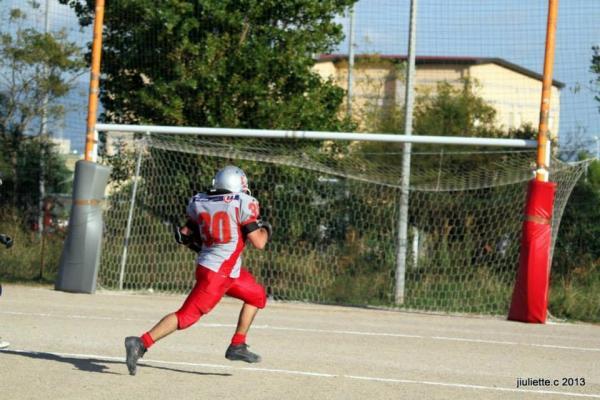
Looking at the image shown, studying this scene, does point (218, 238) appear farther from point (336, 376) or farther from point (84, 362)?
point (84, 362)

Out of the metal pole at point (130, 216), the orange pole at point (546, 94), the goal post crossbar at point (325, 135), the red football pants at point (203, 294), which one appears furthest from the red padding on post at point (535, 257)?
the red football pants at point (203, 294)

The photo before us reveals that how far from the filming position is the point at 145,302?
16.0m

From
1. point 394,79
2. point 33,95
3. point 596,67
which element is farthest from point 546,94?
point 394,79

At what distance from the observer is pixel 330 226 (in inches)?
725

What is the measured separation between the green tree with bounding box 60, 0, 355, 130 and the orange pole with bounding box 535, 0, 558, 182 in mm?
5898

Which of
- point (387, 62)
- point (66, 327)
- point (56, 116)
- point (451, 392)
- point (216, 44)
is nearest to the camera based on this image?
point (451, 392)

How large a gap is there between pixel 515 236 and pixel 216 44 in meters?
6.86

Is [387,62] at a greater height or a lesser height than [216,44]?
greater

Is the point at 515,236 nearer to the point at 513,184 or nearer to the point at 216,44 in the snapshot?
the point at 513,184

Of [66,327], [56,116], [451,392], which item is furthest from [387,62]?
[451,392]

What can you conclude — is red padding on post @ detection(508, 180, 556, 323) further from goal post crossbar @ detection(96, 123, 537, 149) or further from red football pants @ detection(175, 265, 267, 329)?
red football pants @ detection(175, 265, 267, 329)

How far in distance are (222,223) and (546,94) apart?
8002mm

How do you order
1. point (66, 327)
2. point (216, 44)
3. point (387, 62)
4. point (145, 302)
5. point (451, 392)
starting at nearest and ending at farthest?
point (451, 392) < point (66, 327) < point (145, 302) < point (216, 44) < point (387, 62)

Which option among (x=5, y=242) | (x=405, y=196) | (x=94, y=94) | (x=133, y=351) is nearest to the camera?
(x=133, y=351)
